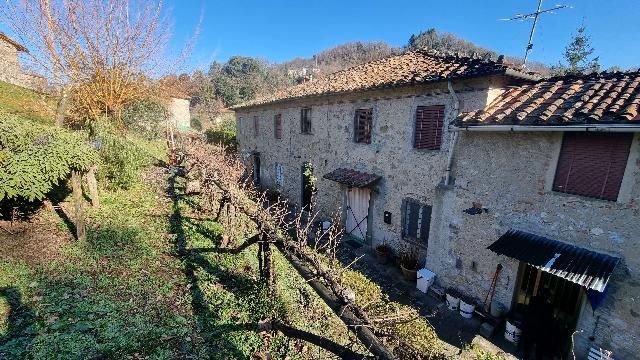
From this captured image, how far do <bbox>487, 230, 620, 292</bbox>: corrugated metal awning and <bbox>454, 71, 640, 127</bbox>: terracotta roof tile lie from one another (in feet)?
8.12

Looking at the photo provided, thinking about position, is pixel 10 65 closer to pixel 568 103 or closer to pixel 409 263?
pixel 409 263

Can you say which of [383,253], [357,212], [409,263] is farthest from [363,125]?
[409,263]

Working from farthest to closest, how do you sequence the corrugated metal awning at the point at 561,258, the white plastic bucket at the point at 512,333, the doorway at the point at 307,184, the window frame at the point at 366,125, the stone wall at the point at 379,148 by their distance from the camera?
the doorway at the point at 307,184
the window frame at the point at 366,125
the stone wall at the point at 379,148
the white plastic bucket at the point at 512,333
the corrugated metal awning at the point at 561,258

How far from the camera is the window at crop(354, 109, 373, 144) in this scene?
10.9 meters

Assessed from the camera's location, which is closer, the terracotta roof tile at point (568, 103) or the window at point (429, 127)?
the terracotta roof tile at point (568, 103)

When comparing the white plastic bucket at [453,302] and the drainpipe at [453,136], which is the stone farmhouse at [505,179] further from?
the white plastic bucket at [453,302]

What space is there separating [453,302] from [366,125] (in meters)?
6.28

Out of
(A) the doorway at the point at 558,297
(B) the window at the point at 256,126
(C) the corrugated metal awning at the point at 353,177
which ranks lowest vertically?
(A) the doorway at the point at 558,297

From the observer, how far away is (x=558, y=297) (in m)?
6.78

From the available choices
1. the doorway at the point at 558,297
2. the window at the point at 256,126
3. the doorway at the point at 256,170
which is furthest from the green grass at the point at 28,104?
the doorway at the point at 558,297

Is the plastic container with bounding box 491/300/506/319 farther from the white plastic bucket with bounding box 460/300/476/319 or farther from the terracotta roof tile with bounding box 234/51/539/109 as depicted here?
the terracotta roof tile with bounding box 234/51/539/109

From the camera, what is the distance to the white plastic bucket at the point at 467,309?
7.82m

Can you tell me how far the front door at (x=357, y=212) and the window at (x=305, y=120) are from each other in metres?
3.91

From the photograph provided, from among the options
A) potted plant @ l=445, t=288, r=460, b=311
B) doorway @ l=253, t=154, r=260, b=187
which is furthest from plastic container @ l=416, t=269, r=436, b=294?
doorway @ l=253, t=154, r=260, b=187
